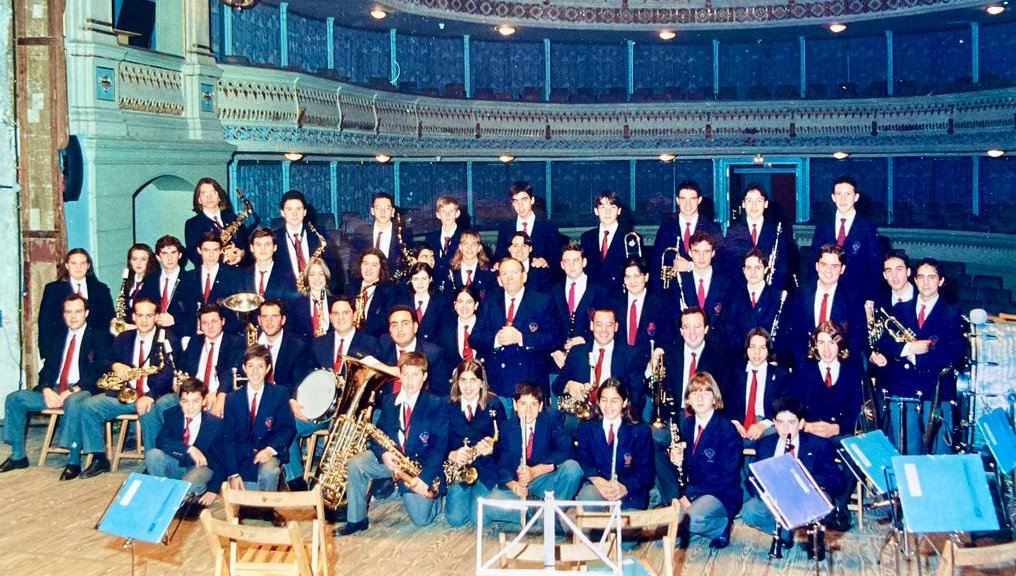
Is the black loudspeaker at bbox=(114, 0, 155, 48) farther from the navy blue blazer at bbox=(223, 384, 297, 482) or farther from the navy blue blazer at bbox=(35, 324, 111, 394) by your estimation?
the navy blue blazer at bbox=(223, 384, 297, 482)

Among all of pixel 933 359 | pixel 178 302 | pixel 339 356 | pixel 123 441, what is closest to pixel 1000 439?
pixel 933 359

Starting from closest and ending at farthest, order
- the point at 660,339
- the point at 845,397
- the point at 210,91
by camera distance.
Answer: the point at 845,397 → the point at 660,339 → the point at 210,91

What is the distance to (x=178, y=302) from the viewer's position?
824 cm

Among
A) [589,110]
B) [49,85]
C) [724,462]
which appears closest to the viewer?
[724,462]

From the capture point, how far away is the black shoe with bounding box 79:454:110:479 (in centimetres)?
790

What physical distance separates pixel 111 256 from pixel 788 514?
671 centimetres

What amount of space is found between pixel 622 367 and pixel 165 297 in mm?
3643

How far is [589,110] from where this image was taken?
17578mm

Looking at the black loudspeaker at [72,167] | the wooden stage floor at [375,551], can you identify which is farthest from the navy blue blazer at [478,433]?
the black loudspeaker at [72,167]

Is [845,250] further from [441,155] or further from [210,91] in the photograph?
[441,155]

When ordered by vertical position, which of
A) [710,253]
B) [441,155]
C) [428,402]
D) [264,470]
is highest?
[441,155]

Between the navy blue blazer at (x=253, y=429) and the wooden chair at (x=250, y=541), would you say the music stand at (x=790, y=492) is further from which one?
the navy blue blazer at (x=253, y=429)

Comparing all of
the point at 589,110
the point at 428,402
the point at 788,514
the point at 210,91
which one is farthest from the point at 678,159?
the point at 788,514

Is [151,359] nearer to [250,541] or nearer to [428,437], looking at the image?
[428,437]
